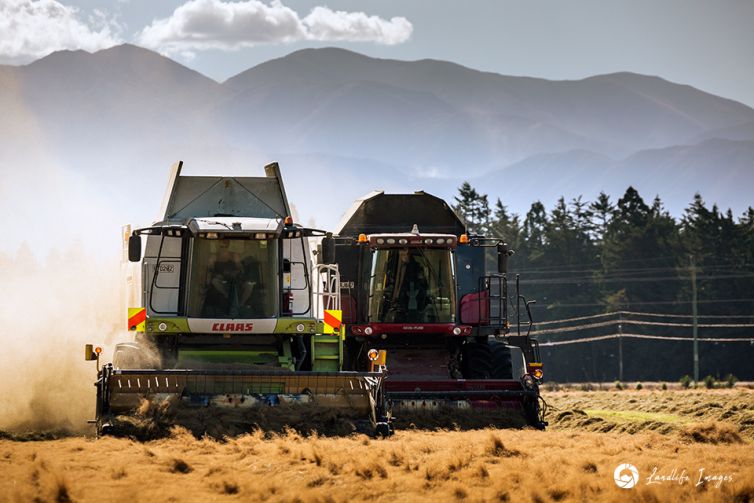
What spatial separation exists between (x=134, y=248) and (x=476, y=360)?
317 inches

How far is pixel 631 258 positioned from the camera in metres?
94.4

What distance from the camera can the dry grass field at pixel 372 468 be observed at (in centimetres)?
1185

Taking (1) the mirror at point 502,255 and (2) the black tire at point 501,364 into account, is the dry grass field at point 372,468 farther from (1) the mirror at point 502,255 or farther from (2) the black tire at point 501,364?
(1) the mirror at point 502,255

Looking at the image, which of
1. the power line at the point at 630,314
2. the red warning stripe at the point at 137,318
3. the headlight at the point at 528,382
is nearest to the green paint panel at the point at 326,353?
the red warning stripe at the point at 137,318

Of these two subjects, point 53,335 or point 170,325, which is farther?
point 53,335

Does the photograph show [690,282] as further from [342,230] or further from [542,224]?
[342,230]

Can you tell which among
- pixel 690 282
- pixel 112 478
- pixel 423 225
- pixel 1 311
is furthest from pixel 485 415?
pixel 690 282

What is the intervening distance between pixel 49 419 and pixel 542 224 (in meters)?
90.3

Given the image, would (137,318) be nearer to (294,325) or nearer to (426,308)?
(294,325)

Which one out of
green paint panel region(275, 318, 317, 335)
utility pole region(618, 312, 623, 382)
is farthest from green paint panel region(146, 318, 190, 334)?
utility pole region(618, 312, 623, 382)

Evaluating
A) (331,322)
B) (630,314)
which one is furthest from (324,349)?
(630,314)

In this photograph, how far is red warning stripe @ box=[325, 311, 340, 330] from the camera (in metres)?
19.2

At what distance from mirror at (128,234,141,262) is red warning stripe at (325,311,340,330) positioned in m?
3.05

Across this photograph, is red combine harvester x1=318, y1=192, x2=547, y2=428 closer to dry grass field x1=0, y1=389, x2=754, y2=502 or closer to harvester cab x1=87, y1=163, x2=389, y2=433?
harvester cab x1=87, y1=163, x2=389, y2=433
